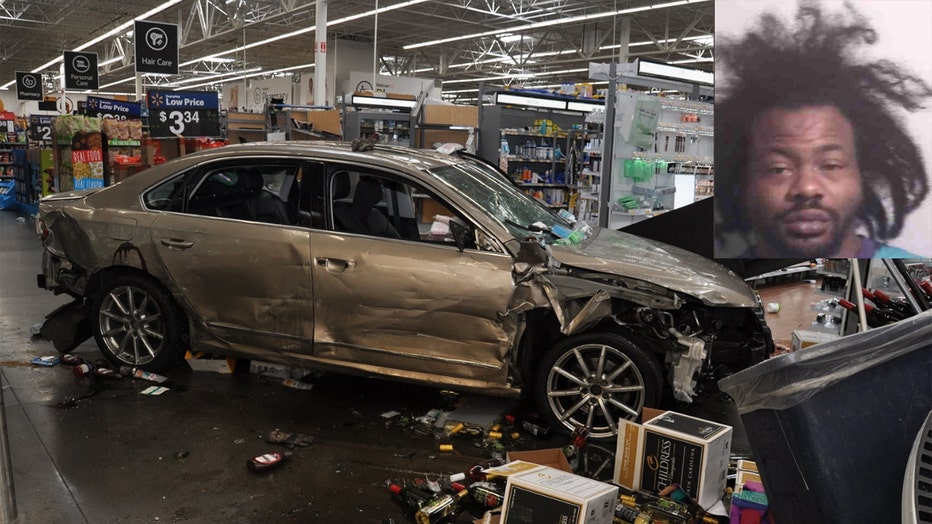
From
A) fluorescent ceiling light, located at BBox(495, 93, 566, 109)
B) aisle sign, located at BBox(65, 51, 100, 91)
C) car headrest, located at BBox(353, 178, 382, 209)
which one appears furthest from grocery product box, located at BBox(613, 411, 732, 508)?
aisle sign, located at BBox(65, 51, 100, 91)

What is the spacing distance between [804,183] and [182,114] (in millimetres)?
9900

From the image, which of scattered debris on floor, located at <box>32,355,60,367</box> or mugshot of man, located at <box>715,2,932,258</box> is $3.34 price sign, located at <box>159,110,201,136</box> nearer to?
scattered debris on floor, located at <box>32,355,60,367</box>

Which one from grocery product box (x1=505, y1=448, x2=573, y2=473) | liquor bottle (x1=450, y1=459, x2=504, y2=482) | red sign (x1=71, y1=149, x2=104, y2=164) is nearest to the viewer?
grocery product box (x1=505, y1=448, x2=573, y2=473)

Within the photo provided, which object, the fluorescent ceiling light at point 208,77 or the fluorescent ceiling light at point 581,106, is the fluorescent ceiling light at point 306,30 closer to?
the fluorescent ceiling light at point 208,77

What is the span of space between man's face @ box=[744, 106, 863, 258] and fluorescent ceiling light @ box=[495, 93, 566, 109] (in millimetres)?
11109

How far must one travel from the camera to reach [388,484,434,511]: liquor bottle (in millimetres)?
3437

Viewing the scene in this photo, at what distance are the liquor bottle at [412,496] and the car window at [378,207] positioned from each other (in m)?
1.49

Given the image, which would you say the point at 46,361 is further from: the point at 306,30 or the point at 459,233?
the point at 306,30

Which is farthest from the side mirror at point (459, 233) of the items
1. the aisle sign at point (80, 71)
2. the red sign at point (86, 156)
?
the aisle sign at point (80, 71)

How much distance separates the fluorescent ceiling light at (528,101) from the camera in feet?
42.1

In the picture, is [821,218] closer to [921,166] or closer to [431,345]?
[921,166]

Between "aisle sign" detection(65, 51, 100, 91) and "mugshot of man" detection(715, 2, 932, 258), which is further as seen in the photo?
"aisle sign" detection(65, 51, 100, 91)

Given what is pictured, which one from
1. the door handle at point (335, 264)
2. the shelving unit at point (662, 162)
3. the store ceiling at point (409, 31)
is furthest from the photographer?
the store ceiling at point (409, 31)

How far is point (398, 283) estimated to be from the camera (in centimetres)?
427
